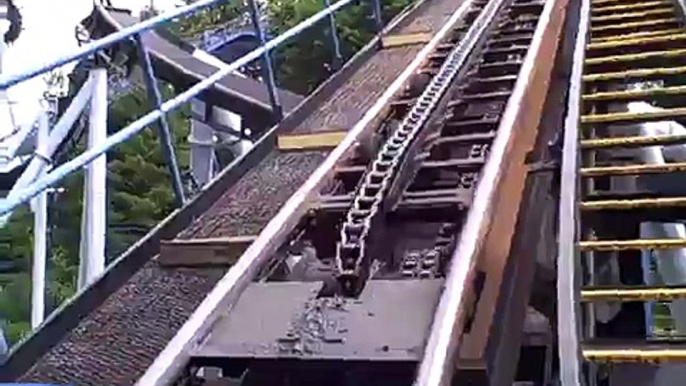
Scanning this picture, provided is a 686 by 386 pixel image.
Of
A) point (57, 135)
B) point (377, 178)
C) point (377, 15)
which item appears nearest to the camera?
point (377, 178)

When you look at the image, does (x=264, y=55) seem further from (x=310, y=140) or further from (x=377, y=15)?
(x=377, y=15)

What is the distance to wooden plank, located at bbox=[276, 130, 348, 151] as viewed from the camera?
4184 mm

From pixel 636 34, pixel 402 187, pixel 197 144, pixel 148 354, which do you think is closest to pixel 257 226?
pixel 402 187

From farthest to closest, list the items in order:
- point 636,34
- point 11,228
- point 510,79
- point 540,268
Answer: point 11,228 → point 636,34 → point 510,79 → point 540,268

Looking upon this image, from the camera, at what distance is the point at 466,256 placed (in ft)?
7.49

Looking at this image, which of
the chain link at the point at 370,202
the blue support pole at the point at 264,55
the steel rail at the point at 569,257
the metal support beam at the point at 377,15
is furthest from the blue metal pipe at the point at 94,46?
the metal support beam at the point at 377,15

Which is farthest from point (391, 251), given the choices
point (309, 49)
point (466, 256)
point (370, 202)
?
point (309, 49)

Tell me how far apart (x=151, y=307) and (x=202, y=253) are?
30 cm

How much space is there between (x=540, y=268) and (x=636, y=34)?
7.45 ft

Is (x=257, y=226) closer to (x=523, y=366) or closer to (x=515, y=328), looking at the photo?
(x=523, y=366)

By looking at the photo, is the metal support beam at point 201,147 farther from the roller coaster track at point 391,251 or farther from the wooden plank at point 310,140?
the roller coaster track at point 391,251

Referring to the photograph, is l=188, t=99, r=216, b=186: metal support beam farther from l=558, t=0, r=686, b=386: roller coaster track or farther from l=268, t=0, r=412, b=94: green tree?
l=268, t=0, r=412, b=94: green tree

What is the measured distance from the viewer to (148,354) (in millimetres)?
2627

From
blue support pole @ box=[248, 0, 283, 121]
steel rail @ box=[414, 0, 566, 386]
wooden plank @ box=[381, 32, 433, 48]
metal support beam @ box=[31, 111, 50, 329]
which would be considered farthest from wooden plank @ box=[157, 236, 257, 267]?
wooden plank @ box=[381, 32, 433, 48]
